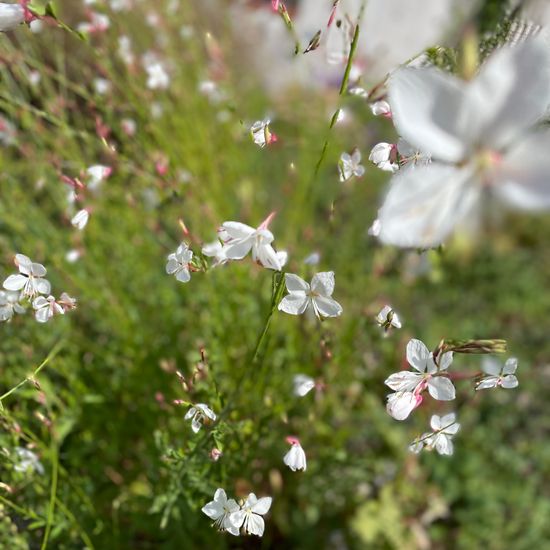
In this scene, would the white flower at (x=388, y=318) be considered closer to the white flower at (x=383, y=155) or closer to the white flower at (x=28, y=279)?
the white flower at (x=383, y=155)

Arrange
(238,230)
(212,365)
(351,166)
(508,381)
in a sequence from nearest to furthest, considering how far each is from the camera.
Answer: (238,230) → (508,381) → (351,166) → (212,365)

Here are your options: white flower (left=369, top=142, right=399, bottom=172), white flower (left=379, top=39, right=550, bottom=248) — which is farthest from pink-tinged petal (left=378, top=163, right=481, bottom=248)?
white flower (left=369, top=142, right=399, bottom=172)

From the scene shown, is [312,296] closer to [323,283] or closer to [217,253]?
[323,283]

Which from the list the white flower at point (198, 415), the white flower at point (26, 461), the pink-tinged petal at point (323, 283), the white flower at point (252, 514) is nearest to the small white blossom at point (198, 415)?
the white flower at point (198, 415)

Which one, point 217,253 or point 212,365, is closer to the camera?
point 217,253

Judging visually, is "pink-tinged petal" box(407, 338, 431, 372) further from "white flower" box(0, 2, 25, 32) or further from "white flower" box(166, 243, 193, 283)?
"white flower" box(0, 2, 25, 32)

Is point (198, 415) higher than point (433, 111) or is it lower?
lower

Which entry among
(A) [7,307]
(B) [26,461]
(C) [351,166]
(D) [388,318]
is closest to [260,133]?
(C) [351,166]
